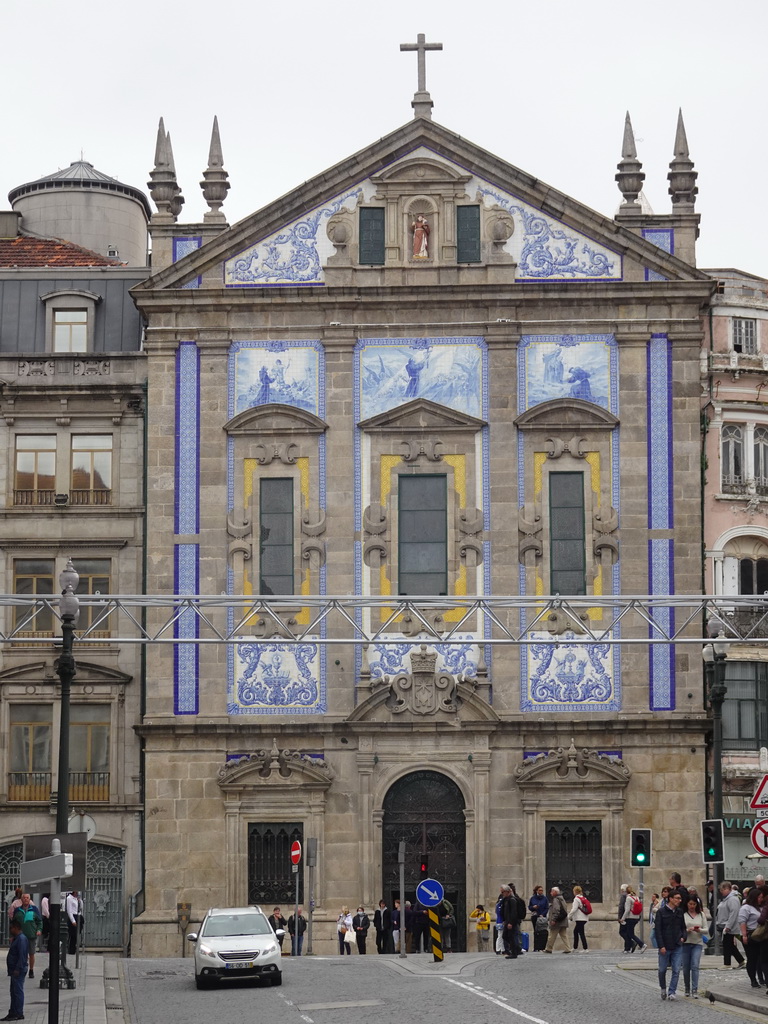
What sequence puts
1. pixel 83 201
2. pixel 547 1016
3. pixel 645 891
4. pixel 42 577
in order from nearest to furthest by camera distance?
pixel 547 1016
pixel 645 891
pixel 42 577
pixel 83 201

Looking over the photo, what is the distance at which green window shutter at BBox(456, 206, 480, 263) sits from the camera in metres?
56.2

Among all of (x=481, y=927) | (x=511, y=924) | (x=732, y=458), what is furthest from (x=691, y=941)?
(x=732, y=458)

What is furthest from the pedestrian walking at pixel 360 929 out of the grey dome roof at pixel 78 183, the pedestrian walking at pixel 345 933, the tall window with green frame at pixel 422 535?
the grey dome roof at pixel 78 183

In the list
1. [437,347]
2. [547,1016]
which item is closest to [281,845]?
[437,347]

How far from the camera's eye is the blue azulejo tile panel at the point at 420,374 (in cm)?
5550

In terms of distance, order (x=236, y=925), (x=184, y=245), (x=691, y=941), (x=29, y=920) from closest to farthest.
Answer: (x=691, y=941) → (x=29, y=920) → (x=236, y=925) → (x=184, y=245)

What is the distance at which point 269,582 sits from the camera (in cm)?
→ 5494

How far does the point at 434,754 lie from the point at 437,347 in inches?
423

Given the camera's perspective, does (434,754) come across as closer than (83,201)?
Yes

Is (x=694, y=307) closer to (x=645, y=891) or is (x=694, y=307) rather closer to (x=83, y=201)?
(x=645, y=891)

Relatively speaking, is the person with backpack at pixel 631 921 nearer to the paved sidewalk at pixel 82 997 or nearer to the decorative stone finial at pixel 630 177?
the paved sidewalk at pixel 82 997

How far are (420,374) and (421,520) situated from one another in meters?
3.92

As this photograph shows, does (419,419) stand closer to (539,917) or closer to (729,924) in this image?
(539,917)

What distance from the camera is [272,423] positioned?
55531mm
